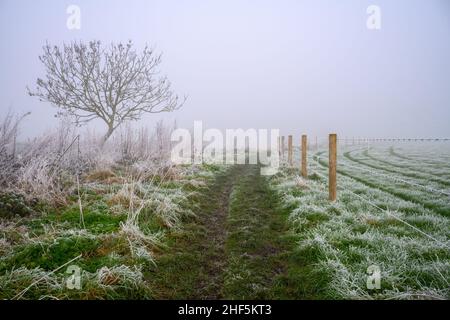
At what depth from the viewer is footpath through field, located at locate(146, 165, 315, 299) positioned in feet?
14.8

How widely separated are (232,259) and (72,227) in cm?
337

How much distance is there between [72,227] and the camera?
620 cm

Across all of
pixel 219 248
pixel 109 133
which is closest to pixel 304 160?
pixel 219 248

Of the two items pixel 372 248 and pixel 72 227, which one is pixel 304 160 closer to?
pixel 372 248

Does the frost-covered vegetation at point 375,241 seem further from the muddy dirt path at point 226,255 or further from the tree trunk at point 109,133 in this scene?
the tree trunk at point 109,133

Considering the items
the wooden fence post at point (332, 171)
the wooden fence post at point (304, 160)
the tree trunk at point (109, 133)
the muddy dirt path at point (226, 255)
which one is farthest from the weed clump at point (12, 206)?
the tree trunk at point (109, 133)

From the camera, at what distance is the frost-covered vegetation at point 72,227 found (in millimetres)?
4258

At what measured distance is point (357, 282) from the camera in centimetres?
431

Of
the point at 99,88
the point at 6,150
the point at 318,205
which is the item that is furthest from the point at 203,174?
the point at 99,88

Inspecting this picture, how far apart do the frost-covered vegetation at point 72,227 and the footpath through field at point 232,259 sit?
34cm

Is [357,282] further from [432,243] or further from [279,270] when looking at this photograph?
[432,243]

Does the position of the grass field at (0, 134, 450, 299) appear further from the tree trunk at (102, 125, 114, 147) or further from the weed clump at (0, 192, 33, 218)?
the tree trunk at (102, 125, 114, 147)

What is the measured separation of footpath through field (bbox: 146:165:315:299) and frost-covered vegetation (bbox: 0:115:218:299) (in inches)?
13.6
